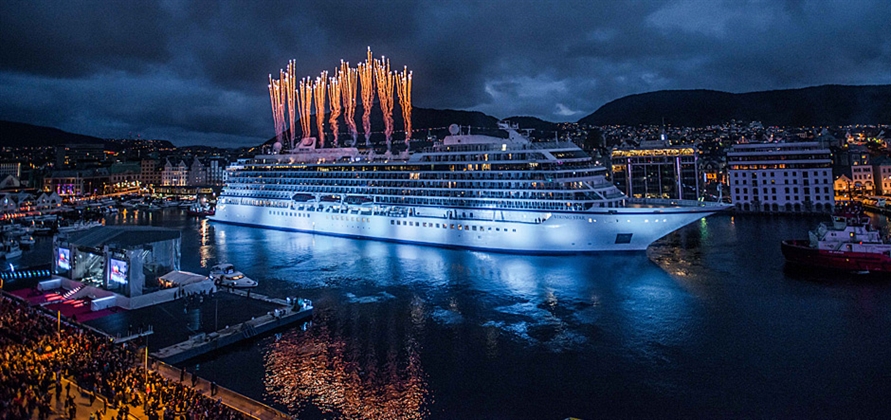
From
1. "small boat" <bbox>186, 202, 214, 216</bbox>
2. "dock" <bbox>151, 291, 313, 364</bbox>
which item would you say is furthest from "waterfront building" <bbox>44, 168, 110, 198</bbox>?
"dock" <bbox>151, 291, 313, 364</bbox>

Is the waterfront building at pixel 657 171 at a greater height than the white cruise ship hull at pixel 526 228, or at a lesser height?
greater

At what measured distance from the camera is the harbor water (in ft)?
48.4

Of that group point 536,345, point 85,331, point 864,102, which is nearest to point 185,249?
point 85,331

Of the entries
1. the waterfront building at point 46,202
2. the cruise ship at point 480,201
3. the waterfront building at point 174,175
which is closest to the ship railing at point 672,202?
the cruise ship at point 480,201

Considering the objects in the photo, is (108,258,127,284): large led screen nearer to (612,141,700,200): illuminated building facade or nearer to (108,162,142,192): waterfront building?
(612,141,700,200): illuminated building facade

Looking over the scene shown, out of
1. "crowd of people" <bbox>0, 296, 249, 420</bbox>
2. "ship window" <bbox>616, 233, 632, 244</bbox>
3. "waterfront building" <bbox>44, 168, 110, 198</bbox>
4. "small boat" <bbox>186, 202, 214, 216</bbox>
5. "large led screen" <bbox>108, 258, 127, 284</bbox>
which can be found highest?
"waterfront building" <bbox>44, 168, 110, 198</bbox>

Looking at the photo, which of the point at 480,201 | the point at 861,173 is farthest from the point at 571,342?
the point at 861,173

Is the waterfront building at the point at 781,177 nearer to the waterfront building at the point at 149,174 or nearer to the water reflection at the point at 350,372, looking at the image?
the water reflection at the point at 350,372

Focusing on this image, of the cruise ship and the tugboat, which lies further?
the cruise ship

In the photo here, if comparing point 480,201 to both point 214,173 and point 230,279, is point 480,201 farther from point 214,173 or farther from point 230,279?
point 214,173

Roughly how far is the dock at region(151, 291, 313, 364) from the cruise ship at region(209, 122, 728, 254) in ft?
63.8

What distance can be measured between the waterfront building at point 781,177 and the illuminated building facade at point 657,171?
5573mm

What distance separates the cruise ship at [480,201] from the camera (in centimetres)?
3597

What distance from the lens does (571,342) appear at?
19562 millimetres
